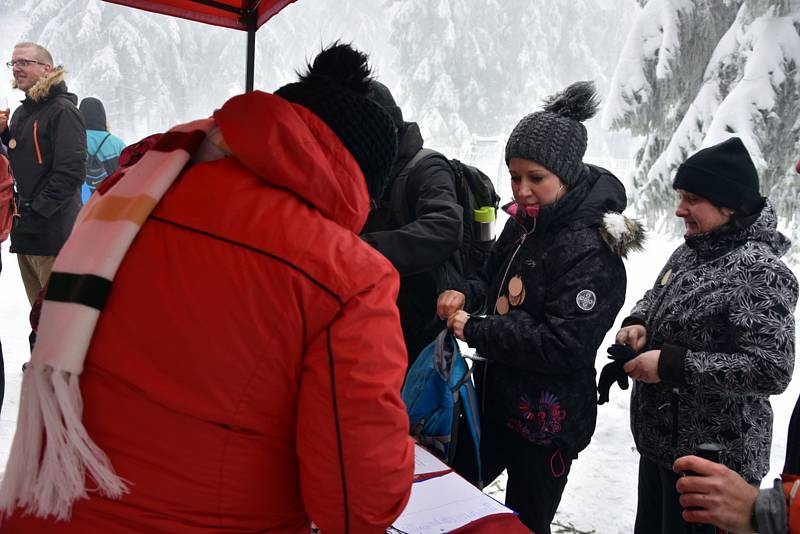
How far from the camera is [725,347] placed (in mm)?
1929

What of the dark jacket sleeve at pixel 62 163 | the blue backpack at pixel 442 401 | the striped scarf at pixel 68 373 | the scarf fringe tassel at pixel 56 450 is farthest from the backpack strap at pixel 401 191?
the dark jacket sleeve at pixel 62 163

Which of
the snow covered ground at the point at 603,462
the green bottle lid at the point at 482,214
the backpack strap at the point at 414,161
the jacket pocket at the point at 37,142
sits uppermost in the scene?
the jacket pocket at the point at 37,142

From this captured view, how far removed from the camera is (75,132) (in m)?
4.25

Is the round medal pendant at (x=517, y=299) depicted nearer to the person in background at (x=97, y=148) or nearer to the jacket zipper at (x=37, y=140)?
the jacket zipper at (x=37, y=140)

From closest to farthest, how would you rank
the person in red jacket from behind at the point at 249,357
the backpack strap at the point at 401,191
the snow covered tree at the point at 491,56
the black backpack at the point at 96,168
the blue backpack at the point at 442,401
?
the person in red jacket from behind at the point at 249,357 < the blue backpack at the point at 442,401 < the backpack strap at the point at 401,191 < the black backpack at the point at 96,168 < the snow covered tree at the point at 491,56

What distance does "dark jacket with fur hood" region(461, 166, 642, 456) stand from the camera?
2.03m

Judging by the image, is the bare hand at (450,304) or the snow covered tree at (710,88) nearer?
the bare hand at (450,304)

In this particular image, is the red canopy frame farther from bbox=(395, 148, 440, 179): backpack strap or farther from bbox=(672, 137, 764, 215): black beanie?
bbox=(672, 137, 764, 215): black beanie

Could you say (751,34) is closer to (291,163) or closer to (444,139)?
(291,163)

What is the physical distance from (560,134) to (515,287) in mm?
548

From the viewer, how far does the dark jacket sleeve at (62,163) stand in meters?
4.18

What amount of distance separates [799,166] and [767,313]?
476 mm

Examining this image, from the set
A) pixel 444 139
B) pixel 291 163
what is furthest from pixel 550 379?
pixel 444 139

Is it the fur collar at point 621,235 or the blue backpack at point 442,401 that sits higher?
the fur collar at point 621,235
